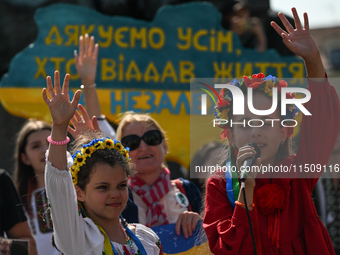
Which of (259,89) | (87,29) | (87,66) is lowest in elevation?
(259,89)

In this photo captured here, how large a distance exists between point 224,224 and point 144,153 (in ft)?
3.50

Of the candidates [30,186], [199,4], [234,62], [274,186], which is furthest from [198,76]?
[274,186]

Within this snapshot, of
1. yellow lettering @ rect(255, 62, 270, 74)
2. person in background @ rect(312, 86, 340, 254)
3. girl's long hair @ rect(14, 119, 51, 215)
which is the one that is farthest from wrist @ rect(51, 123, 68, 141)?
yellow lettering @ rect(255, 62, 270, 74)

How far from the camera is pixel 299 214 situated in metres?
2.12

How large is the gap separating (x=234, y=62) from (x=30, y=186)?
3000mm

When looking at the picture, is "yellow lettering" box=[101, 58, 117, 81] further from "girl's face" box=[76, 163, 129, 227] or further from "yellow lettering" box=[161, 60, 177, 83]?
"girl's face" box=[76, 163, 129, 227]

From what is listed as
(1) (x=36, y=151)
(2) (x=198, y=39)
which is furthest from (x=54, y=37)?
(1) (x=36, y=151)

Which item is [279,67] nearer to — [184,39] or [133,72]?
[184,39]

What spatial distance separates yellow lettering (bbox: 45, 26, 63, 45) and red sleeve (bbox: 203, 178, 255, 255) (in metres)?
3.45

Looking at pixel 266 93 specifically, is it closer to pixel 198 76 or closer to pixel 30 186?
pixel 30 186

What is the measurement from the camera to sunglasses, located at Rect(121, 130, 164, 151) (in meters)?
3.03

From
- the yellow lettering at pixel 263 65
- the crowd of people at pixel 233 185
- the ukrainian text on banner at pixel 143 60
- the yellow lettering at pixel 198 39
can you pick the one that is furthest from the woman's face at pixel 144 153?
the yellow lettering at pixel 263 65

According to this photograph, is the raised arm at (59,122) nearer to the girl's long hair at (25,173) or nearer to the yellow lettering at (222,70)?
the girl's long hair at (25,173)

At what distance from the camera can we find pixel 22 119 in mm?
5188
